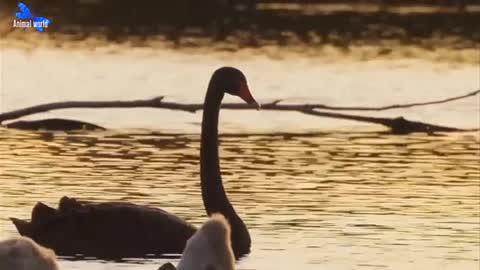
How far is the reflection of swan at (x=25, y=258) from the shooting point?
6.12 m

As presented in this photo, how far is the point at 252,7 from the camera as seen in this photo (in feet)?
129

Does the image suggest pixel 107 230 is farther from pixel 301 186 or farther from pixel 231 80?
pixel 301 186

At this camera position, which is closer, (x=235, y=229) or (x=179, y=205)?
(x=235, y=229)

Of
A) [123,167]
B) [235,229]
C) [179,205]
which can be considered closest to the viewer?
[235,229]

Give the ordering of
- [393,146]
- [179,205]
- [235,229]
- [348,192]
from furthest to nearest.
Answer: [393,146] → [348,192] → [179,205] → [235,229]

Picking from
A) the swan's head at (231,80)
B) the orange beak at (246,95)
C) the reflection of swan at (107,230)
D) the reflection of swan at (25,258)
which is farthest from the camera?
the swan's head at (231,80)

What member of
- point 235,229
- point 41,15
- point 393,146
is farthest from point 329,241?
point 41,15

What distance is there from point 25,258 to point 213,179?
474 centimetres

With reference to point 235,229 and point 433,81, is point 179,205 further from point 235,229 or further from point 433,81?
point 433,81

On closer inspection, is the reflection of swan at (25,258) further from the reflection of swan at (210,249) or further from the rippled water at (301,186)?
the rippled water at (301,186)

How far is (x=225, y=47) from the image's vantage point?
30.0 metres

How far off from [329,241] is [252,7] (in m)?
28.9

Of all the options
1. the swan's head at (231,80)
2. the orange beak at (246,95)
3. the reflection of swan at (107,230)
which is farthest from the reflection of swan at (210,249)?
the swan's head at (231,80)

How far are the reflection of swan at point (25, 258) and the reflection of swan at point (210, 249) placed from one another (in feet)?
1.56
